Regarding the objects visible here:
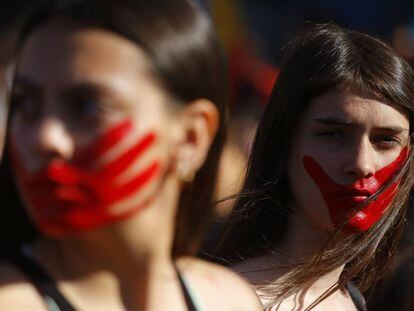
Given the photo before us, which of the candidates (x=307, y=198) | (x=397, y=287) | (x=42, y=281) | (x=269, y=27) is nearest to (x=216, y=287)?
(x=42, y=281)

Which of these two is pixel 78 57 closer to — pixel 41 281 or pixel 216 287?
pixel 41 281

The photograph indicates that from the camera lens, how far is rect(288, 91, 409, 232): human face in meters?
2.85

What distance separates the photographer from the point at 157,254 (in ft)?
6.31

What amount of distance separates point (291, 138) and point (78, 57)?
4.53 ft

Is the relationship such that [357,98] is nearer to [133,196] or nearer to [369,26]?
[133,196]

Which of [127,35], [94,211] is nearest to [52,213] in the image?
[94,211]

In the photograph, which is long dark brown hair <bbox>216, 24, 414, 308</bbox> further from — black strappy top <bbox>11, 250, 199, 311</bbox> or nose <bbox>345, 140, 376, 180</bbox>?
black strappy top <bbox>11, 250, 199, 311</bbox>

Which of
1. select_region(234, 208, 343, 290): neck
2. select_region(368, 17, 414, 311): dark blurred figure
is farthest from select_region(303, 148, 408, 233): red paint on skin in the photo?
select_region(368, 17, 414, 311): dark blurred figure

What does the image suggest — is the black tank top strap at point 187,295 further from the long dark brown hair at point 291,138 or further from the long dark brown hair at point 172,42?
the long dark brown hair at point 291,138

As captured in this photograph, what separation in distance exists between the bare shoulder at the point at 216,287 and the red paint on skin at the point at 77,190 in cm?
32

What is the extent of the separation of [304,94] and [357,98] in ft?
0.58

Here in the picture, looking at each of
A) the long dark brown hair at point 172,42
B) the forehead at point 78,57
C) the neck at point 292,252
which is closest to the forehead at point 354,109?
the neck at point 292,252

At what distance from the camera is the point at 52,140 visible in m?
1.69

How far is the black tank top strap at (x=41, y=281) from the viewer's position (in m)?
1.75
